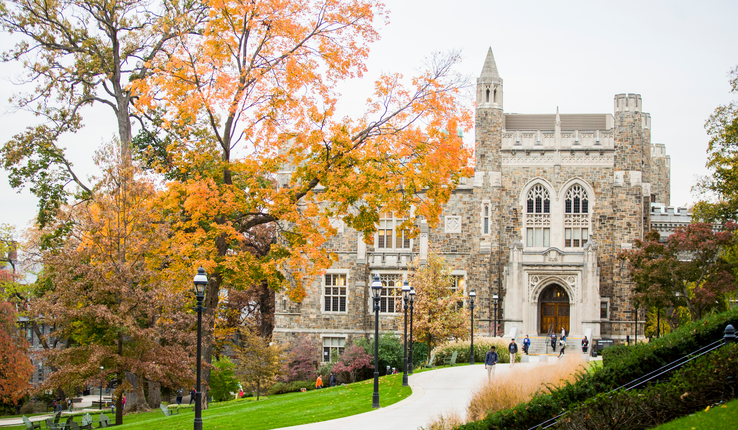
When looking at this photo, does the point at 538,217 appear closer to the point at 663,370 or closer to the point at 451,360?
the point at 451,360

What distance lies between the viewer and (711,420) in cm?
966

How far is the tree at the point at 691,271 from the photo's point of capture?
31.8 meters

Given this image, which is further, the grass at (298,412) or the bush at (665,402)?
the grass at (298,412)

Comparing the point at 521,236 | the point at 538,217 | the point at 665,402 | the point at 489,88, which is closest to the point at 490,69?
the point at 489,88

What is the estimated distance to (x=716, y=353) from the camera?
36.2ft

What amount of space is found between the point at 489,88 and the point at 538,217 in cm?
844

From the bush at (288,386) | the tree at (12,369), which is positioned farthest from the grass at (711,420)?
the bush at (288,386)

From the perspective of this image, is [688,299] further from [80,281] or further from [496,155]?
[80,281]

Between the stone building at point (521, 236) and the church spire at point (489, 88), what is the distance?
7 cm

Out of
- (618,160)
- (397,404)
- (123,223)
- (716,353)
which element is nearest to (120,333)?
(123,223)

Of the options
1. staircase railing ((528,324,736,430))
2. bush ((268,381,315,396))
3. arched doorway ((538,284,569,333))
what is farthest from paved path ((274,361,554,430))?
arched doorway ((538,284,569,333))

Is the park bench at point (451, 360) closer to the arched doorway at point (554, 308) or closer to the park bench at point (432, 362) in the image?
Result: the park bench at point (432, 362)

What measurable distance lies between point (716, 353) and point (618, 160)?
108ft

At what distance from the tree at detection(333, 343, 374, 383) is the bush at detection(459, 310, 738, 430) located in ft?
80.8
